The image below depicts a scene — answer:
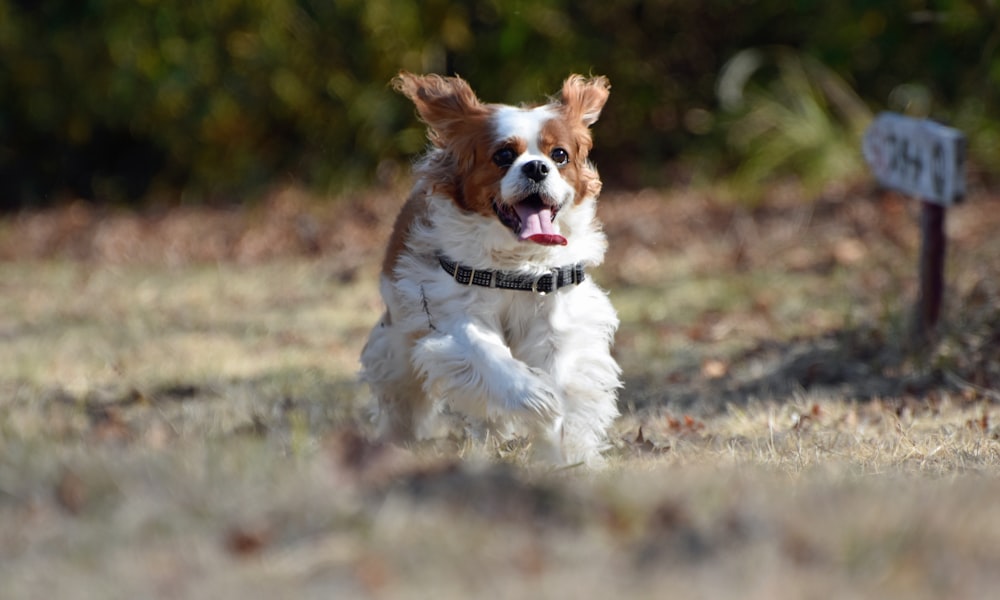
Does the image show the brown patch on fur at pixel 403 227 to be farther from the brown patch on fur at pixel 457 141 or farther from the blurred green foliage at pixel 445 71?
the blurred green foliage at pixel 445 71

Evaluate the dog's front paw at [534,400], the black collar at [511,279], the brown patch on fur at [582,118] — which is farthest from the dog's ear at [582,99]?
the dog's front paw at [534,400]

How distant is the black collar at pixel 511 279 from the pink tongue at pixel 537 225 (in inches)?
5.2

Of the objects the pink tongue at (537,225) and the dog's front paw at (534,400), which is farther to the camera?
the pink tongue at (537,225)

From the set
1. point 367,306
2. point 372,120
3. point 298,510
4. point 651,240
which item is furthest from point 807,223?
point 298,510

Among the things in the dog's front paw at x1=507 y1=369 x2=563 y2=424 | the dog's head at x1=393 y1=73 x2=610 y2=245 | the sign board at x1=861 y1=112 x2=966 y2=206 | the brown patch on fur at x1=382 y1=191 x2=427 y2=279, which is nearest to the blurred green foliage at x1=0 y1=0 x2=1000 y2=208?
the sign board at x1=861 y1=112 x2=966 y2=206

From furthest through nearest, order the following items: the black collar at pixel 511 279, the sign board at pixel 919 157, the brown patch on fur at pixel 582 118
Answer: the sign board at pixel 919 157
the brown patch on fur at pixel 582 118
the black collar at pixel 511 279

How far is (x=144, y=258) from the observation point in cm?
1031

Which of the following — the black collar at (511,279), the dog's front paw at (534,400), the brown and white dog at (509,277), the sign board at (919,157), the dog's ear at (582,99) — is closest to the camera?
the dog's front paw at (534,400)

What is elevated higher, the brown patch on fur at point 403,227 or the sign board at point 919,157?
the sign board at point 919,157

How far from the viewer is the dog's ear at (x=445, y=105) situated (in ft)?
15.2

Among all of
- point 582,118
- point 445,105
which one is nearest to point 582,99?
point 582,118

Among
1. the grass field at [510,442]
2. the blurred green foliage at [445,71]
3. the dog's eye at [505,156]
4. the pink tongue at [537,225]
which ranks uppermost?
the blurred green foliage at [445,71]

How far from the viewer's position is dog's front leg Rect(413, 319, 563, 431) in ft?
13.6

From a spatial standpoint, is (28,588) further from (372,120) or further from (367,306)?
(372,120)
